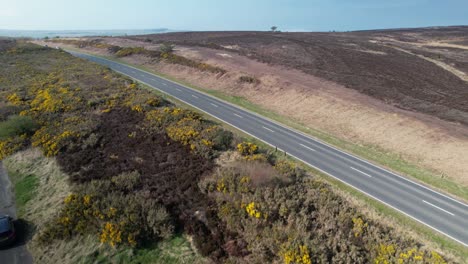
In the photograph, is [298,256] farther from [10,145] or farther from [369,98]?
[369,98]

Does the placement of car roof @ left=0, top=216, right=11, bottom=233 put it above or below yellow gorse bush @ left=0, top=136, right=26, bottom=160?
below

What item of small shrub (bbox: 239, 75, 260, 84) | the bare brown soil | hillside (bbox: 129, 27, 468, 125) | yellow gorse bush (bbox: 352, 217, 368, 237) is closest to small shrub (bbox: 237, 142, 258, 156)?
yellow gorse bush (bbox: 352, 217, 368, 237)

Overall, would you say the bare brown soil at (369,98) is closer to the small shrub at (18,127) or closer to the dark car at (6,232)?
the small shrub at (18,127)

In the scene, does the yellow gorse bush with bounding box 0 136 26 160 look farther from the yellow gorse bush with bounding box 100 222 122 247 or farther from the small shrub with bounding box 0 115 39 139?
the yellow gorse bush with bounding box 100 222 122 247

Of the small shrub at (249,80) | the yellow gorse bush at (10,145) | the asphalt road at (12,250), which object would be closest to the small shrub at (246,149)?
the asphalt road at (12,250)

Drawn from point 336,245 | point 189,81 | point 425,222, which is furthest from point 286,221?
point 189,81

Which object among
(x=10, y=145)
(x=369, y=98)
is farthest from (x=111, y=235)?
(x=369, y=98)

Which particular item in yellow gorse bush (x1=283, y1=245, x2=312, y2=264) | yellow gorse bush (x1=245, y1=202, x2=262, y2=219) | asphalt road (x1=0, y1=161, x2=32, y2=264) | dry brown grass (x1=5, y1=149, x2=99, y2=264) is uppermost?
yellow gorse bush (x1=245, y1=202, x2=262, y2=219)
